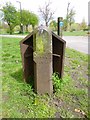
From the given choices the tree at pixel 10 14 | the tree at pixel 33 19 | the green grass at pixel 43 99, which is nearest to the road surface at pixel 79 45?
the green grass at pixel 43 99

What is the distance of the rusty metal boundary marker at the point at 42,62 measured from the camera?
3496mm

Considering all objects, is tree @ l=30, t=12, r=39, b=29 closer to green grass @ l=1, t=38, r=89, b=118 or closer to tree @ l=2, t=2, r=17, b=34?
tree @ l=2, t=2, r=17, b=34

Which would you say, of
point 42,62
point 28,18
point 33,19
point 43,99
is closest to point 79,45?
point 42,62

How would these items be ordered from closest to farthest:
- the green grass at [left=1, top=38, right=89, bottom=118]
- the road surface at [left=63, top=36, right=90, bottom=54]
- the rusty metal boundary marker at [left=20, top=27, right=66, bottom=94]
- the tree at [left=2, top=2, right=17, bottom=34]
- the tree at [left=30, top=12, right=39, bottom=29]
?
1. the green grass at [left=1, top=38, right=89, bottom=118]
2. the rusty metal boundary marker at [left=20, top=27, right=66, bottom=94]
3. the road surface at [left=63, top=36, right=90, bottom=54]
4. the tree at [left=2, top=2, right=17, bottom=34]
5. the tree at [left=30, top=12, right=39, bottom=29]

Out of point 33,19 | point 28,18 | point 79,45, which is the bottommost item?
point 79,45

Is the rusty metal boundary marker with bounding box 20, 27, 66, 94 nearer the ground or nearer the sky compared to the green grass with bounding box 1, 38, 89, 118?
nearer the sky

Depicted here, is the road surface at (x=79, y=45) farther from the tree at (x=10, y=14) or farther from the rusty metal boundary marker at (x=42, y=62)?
the tree at (x=10, y=14)

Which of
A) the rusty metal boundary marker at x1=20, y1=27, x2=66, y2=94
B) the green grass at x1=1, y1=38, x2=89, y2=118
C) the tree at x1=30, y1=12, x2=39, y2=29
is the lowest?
the green grass at x1=1, y1=38, x2=89, y2=118

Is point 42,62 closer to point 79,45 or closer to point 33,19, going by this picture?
point 79,45

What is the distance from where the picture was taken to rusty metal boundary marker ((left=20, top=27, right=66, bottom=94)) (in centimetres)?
350

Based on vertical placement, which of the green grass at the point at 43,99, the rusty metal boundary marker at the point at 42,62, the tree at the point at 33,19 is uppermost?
the tree at the point at 33,19

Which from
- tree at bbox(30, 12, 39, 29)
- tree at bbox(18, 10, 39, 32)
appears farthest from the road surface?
tree at bbox(30, 12, 39, 29)

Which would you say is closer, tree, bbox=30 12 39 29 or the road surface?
the road surface

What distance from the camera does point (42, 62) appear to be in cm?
349
